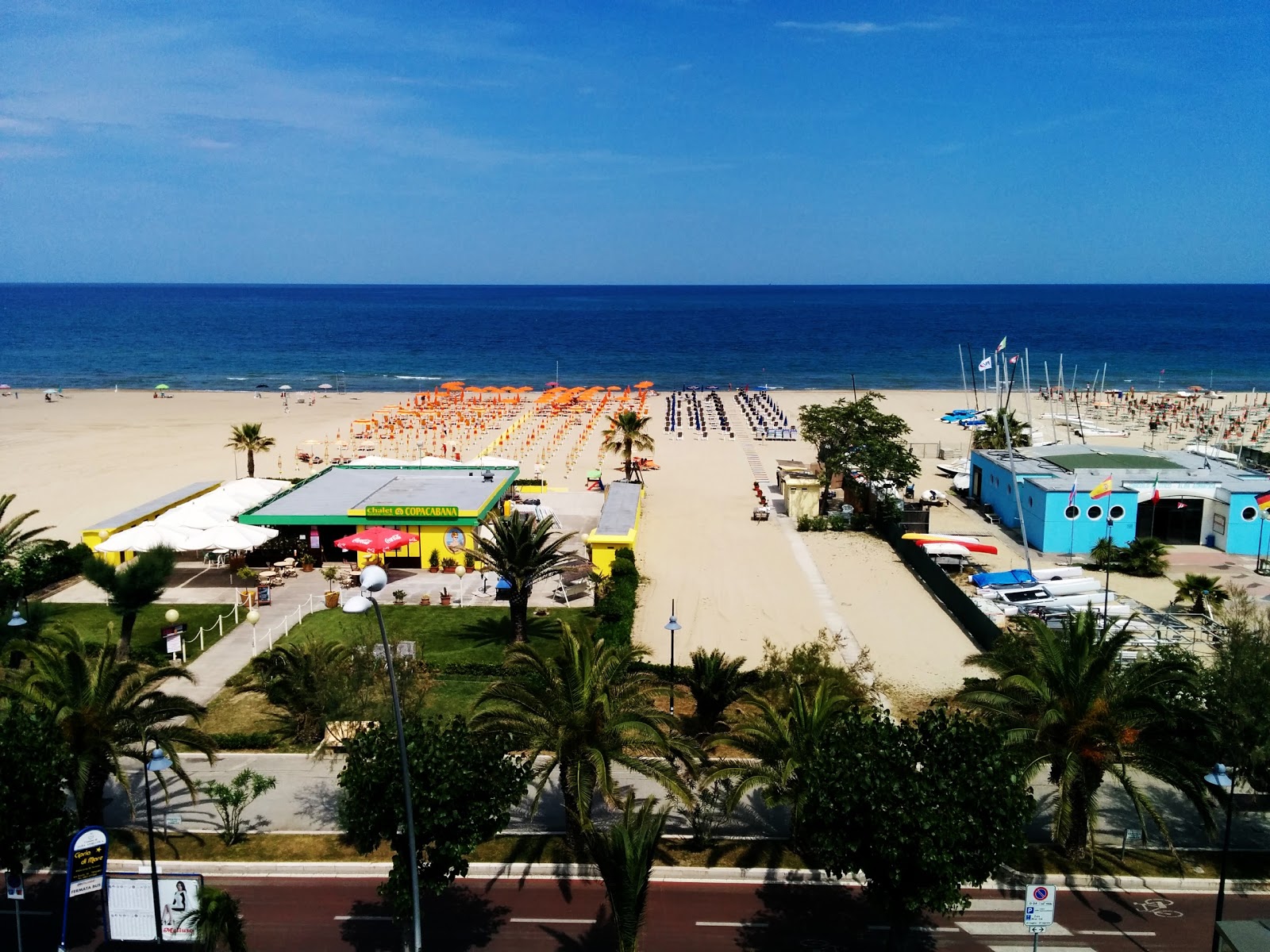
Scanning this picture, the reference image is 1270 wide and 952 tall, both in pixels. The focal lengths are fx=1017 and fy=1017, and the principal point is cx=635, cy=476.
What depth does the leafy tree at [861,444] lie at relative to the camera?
120 feet

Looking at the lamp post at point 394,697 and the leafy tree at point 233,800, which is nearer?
the lamp post at point 394,697

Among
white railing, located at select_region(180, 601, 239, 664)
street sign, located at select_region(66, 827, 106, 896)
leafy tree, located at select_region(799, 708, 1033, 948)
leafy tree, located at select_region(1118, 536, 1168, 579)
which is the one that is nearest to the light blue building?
leafy tree, located at select_region(1118, 536, 1168, 579)

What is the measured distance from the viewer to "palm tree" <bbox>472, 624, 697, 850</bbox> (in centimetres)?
1458

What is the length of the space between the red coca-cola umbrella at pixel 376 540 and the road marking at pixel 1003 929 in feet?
66.9

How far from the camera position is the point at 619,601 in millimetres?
25969

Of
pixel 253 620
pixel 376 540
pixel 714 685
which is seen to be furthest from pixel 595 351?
pixel 714 685

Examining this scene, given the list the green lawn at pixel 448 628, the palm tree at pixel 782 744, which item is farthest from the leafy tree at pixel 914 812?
the green lawn at pixel 448 628

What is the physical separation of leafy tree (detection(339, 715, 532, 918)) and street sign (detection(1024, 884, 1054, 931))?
22.2 ft

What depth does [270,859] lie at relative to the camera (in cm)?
1582

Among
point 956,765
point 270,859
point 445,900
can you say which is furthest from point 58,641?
point 956,765

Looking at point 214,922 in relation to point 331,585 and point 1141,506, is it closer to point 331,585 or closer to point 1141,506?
point 331,585

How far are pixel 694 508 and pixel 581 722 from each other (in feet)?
82.3

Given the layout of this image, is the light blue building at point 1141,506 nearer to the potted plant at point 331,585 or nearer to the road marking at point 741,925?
the potted plant at point 331,585

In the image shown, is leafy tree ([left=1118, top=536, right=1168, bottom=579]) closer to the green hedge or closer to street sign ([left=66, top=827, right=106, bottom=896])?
the green hedge
